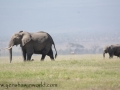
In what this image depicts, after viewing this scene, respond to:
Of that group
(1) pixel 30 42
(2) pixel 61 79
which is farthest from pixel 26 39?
(2) pixel 61 79

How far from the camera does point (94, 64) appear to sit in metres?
25.0

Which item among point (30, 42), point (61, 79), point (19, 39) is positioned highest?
point (61, 79)

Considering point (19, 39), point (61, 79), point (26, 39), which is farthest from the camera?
point (19, 39)

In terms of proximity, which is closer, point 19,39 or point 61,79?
point 61,79

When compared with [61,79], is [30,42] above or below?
below

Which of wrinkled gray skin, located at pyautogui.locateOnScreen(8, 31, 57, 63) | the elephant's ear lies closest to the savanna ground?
the elephant's ear

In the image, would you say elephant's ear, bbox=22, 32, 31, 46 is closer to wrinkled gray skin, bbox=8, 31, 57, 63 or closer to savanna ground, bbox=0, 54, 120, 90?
wrinkled gray skin, bbox=8, 31, 57, 63

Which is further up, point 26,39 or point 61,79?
point 61,79

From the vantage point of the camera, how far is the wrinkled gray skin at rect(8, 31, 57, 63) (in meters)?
31.7

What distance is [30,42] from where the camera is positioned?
105ft

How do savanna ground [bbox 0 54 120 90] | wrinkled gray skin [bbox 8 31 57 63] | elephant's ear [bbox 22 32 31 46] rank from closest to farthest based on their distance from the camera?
savanna ground [bbox 0 54 120 90] < elephant's ear [bbox 22 32 31 46] < wrinkled gray skin [bbox 8 31 57 63]

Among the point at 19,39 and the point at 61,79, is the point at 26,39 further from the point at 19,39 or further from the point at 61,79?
the point at 61,79

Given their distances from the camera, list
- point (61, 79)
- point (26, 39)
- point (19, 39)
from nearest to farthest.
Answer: point (61, 79), point (26, 39), point (19, 39)

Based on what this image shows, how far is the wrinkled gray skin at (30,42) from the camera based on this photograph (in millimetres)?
31689
